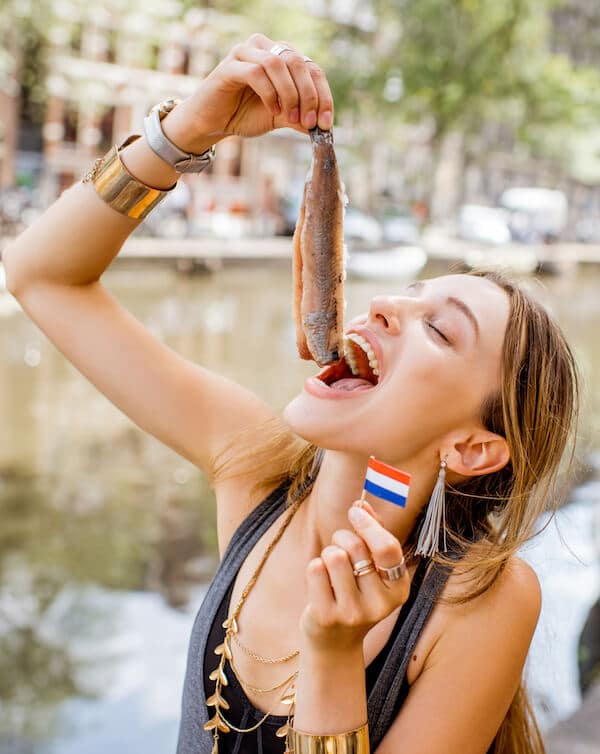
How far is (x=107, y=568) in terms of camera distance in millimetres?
5723

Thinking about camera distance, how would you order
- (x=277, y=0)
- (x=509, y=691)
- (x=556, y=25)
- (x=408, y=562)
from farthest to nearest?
(x=556, y=25), (x=277, y=0), (x=408, y=562), (x=509, y=691)

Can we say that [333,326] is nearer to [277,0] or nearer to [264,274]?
[264,274]

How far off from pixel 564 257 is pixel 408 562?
2843cm

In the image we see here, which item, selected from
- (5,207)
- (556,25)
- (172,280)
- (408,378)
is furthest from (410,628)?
(556,25)

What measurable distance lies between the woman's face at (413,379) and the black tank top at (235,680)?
244 mm

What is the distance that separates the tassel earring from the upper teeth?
0.20 meters

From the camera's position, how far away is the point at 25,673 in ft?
14.9

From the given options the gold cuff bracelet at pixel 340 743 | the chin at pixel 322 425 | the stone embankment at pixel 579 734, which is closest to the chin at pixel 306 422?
the chin at pixel 322 425

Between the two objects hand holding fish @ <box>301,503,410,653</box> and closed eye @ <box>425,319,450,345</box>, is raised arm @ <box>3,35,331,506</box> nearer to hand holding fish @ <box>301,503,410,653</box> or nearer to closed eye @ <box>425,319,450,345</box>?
closed eye @ <box>425,319,450,345</box>

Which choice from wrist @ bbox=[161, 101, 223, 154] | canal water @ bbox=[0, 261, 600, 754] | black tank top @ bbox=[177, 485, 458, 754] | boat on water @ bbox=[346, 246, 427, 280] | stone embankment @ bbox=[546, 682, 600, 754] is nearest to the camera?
black tank top @ bbox=[177, 485, 458, 754]

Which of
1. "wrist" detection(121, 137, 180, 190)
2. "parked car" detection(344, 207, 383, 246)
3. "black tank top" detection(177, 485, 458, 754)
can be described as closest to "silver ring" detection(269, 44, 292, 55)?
"wrist" detection(121, 137, 180, 190)

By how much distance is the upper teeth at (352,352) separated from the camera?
5.09ft

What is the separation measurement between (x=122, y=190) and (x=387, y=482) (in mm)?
792

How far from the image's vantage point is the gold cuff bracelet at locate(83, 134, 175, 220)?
177 centimetres
